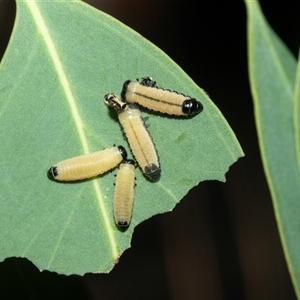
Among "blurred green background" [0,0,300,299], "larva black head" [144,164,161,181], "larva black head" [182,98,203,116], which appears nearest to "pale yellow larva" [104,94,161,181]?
"larva black head" [144,164,161,181]

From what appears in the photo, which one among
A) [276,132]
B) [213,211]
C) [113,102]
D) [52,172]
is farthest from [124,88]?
[213,211]

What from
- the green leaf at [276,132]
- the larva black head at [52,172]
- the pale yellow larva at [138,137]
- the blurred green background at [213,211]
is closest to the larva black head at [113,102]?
the pale yellow larva at [138,137]

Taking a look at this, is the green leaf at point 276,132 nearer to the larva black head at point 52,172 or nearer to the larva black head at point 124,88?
the larva black head at point 124,88

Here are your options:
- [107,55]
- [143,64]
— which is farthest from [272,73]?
[107,55]

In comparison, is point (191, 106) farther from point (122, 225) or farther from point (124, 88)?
point (122, 225)

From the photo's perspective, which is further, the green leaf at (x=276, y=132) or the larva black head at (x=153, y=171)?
the larva black head at (x=153, y=171)

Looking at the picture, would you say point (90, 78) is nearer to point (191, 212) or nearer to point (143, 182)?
point (143, 182)
